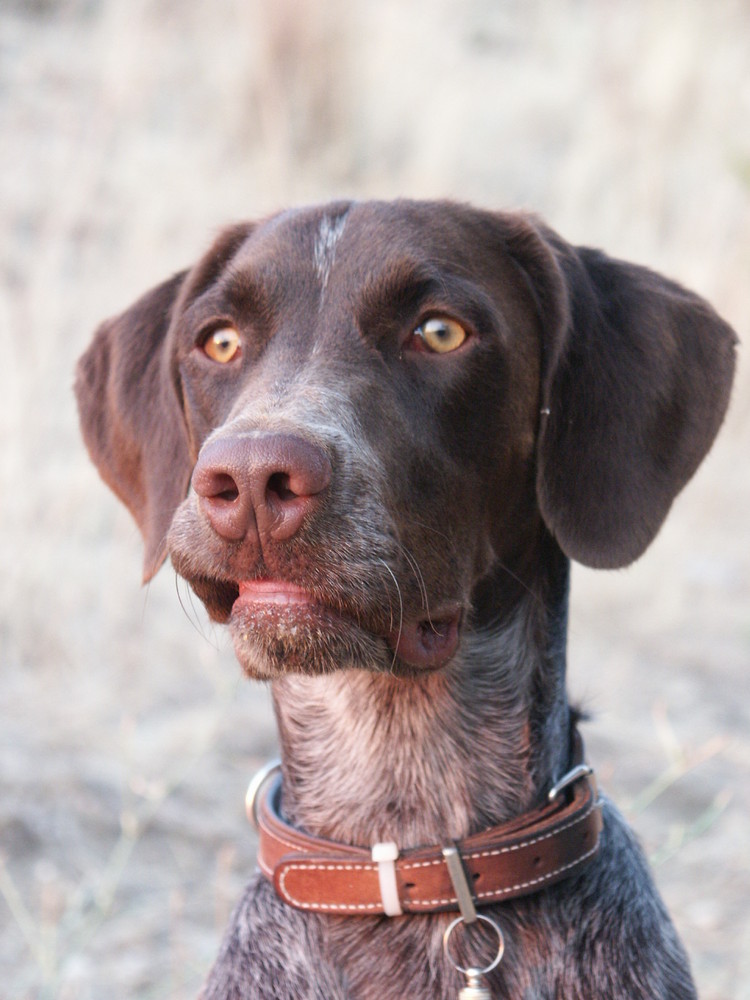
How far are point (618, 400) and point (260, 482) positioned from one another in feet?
3.45

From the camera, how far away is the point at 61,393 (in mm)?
7496

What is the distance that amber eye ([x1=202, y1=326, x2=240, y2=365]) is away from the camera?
2758 mm

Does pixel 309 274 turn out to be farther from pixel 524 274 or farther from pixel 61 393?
pixel 61 393

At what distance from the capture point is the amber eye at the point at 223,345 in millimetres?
2758

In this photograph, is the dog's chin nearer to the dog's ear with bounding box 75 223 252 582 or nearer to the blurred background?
the blurred background

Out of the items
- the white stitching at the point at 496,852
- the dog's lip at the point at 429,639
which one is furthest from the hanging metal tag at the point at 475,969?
the dog's lip at the point at 429,639

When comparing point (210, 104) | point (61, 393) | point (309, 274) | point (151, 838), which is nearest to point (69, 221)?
point (61, 393)

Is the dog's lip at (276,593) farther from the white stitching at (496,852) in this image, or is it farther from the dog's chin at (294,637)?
the white stitching at (496,852)

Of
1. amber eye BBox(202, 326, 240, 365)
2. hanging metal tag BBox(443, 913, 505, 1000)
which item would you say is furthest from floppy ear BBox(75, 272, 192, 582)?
hanging metal tag BBox(443, 913, 505, 1000)

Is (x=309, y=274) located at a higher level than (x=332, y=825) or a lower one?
higher

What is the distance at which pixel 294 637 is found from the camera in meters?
2.21

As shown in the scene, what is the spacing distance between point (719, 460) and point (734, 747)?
3.13 m

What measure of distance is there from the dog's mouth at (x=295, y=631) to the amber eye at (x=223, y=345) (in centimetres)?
66

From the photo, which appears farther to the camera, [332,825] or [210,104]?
[210,104]
